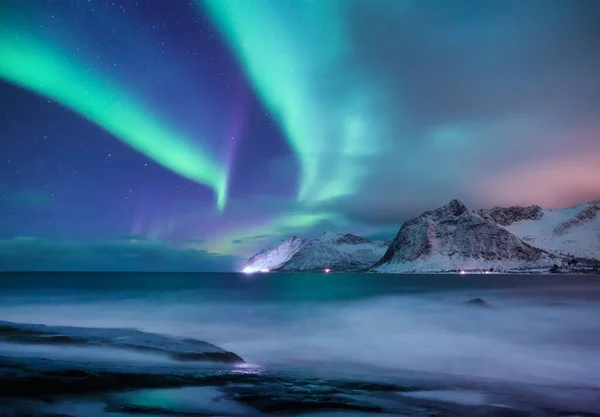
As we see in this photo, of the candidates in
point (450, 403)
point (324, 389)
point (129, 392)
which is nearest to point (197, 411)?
point (129, 392)

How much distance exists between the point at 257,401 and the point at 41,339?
11.8m

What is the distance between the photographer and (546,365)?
56.5ft

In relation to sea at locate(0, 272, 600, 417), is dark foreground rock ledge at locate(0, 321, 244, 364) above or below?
above

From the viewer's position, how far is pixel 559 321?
32.2 m

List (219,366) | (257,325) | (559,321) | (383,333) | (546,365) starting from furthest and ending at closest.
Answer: (559,321) < (257,325) < (383,333) < (546,365) < (219,366)

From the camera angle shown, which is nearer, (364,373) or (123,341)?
(364,373)

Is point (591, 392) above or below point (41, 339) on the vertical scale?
below

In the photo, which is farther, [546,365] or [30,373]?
[546,365]

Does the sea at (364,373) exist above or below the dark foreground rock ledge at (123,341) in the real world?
below

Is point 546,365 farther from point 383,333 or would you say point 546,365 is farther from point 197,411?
point 197,411

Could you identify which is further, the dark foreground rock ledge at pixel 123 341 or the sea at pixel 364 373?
the dark foreground rock ledge at pixel 123 341

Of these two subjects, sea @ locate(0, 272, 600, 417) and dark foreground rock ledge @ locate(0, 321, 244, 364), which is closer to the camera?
sea @ locate(0, 272, 600, 417)

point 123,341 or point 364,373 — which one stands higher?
point 123,341

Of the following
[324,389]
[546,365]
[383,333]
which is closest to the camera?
[324,389]
